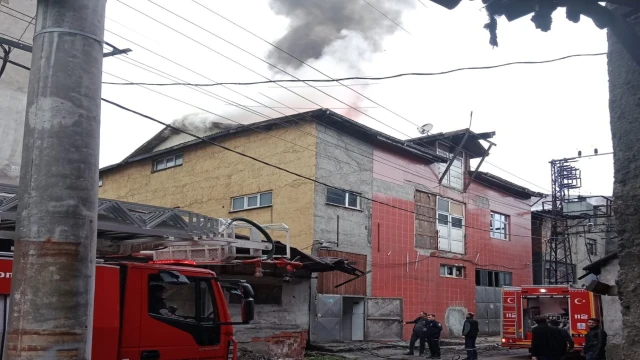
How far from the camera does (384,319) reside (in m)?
23.3

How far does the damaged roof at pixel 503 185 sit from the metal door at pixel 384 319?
827 centimetres

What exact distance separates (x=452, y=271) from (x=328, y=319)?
854 centimetres

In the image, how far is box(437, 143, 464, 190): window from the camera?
27.8 m

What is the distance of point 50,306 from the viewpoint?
3.37m

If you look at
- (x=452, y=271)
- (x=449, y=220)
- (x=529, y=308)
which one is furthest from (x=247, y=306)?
(x=452, y=271)

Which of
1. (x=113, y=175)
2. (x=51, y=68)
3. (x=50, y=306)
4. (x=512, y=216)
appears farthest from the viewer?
(x=512, y=216)

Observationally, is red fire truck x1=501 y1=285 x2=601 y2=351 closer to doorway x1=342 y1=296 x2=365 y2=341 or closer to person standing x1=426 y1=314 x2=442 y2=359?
person standing x1=426 y1=314 x2=442 y2=359

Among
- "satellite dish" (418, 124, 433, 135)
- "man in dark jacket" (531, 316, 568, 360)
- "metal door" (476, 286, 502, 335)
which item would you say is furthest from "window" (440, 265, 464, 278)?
"man in dark jacket" (531, 316, 568, 360)

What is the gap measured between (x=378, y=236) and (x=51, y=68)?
20502 mm

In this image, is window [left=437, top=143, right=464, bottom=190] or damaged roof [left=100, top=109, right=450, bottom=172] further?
window [left=437, top=143, right=464, bottom=190]

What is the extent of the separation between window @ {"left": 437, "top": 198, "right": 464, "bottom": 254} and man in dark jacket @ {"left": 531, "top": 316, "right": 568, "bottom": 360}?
15537mm

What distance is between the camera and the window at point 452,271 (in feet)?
88.5

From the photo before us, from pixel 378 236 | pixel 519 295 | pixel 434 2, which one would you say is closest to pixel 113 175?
pixel 378 236

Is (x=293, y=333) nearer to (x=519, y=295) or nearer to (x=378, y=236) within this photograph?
(x=378, y=236)
